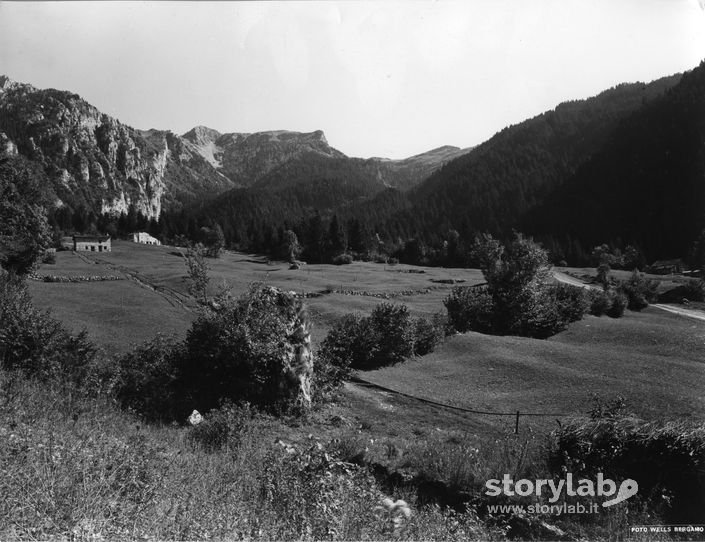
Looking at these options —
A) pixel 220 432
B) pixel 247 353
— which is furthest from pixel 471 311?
pixel 220 432

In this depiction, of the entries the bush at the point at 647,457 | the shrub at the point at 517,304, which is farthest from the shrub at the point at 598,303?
the bush at the point at 647,457

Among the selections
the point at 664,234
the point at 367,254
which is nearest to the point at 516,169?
the point at 664,234

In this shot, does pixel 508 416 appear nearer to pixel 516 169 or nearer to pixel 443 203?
pixel 443 203

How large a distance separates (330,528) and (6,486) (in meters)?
3.63

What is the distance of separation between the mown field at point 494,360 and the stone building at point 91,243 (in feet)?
150

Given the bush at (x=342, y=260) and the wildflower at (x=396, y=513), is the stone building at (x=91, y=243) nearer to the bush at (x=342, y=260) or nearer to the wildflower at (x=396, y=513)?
the bush at (x=342, y=260)

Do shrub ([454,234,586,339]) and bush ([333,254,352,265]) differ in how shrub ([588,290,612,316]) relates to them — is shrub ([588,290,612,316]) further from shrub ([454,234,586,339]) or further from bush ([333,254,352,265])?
bush ([333,254,352,265])

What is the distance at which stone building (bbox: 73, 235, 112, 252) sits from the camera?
85775mm

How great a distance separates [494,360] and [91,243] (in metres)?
91.3

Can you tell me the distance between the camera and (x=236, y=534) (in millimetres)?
4598

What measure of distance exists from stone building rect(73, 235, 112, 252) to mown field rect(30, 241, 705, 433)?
4567 cm

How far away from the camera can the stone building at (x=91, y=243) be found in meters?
85.8

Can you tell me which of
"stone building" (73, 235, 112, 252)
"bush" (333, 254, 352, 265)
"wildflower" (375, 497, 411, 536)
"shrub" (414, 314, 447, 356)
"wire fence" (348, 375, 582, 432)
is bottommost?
"wire fence" (348, 375, 582, 432)

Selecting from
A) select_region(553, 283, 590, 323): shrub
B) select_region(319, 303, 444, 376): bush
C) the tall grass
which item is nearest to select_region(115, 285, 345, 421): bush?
the tall grass
